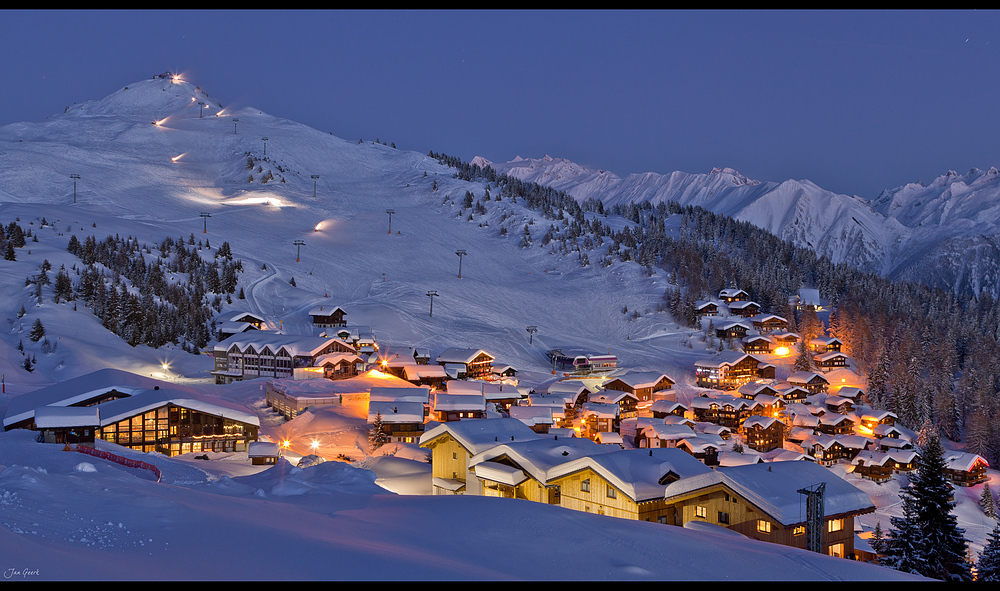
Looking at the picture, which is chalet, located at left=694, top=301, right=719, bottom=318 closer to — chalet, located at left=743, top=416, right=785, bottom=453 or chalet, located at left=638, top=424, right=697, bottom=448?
chalet, located at left=743, top=416, right=785, bottom=453

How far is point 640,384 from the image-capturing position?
53969 mm

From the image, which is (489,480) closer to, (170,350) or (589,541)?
(589,541)

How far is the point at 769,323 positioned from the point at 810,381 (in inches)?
681

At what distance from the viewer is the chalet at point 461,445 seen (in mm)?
22500

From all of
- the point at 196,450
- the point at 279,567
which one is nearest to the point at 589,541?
the point at 279,567

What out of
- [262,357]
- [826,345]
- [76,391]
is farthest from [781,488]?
[826,345]

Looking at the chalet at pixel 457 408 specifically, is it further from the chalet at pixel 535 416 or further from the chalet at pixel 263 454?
the chalet at pixel 263 454

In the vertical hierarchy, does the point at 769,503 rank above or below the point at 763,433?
below

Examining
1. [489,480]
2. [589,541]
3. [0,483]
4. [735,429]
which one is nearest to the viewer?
[0,483]

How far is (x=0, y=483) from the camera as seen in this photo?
33.2ft

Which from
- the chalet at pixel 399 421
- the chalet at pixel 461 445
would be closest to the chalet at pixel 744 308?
the chalet at pixel 399 421

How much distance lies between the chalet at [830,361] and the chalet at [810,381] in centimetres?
762

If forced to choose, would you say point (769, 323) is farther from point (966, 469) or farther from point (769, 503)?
point (769, 503)

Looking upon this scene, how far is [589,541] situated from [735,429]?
42.1 metres
